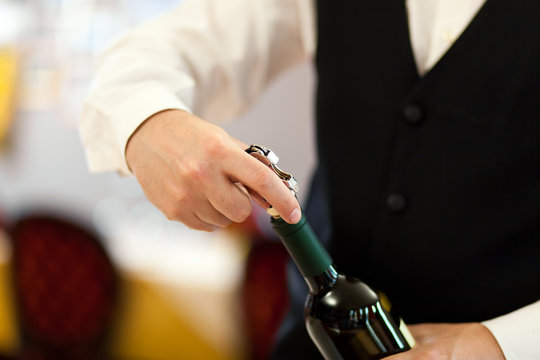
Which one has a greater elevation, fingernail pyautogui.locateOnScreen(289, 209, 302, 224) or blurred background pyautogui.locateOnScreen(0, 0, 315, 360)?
fingernail pyautogui.locateOnScreen(289, 209, 302, 224)

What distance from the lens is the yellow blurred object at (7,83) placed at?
2502 mm

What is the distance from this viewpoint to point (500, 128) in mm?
773

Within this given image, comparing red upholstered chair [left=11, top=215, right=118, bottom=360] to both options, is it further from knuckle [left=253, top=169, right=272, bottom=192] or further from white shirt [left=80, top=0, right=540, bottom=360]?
knuckle [left=253, top=169, right=272, bottom=192]

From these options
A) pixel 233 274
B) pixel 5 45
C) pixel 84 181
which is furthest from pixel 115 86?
pixel 5 45

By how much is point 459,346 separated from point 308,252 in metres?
0.22

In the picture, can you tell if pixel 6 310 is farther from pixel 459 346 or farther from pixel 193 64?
pixel 459 346

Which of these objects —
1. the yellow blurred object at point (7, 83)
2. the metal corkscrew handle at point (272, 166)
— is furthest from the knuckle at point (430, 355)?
the yellow blurred object at point (7, 83)

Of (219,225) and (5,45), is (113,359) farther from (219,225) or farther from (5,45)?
(219,225)

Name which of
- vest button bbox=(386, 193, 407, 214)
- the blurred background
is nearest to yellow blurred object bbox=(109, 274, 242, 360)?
the blurred background

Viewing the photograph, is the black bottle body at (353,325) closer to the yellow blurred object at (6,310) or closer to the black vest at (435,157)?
the black vest at (435,157)

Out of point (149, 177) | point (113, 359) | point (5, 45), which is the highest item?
point (149, 177)

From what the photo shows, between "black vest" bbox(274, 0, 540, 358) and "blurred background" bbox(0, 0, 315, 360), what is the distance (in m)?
0.79

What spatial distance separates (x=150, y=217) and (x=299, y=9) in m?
1.44

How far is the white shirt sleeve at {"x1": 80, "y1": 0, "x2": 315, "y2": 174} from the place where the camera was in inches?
30.7
